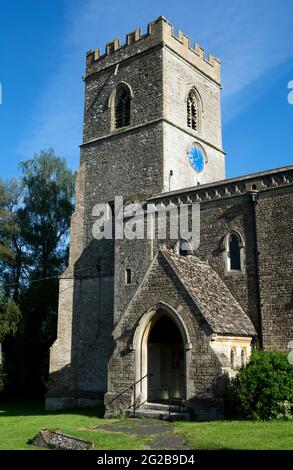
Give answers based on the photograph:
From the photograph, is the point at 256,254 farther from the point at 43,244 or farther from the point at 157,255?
the point at 43,244

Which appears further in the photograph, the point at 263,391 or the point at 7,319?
the point at 7,319

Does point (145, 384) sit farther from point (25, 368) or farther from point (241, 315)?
point (25, 368)

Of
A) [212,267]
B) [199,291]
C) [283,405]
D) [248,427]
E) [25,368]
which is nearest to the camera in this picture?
[248,427]

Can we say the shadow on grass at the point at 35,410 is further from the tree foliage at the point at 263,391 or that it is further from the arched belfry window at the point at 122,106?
the arched belfry window at the point at 122,106

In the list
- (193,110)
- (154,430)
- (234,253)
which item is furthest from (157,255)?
(193,110)

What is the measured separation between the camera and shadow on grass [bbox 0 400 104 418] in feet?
71.6

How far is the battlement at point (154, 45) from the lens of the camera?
93.1ft

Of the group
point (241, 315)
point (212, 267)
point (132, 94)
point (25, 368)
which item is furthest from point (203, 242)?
point (25, 368)

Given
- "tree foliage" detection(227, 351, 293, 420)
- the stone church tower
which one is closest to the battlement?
the stone church tower

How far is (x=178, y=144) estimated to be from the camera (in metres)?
27.4

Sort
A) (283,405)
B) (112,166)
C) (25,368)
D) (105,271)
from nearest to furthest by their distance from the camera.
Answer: (283,405)
(105,271)
(112,166)
(25,368)

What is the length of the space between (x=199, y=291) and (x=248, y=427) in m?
5.45

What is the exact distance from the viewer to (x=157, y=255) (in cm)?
1872

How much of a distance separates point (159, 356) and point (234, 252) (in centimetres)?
537
